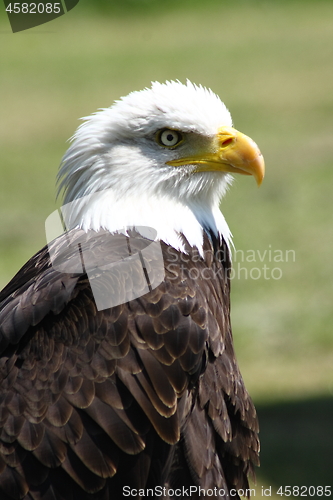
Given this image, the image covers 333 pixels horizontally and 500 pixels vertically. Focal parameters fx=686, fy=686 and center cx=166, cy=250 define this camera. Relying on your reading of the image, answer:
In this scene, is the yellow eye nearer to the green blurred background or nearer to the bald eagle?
the bald eagle

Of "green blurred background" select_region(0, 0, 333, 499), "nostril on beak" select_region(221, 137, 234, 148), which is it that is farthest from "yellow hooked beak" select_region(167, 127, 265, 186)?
"green blurred background" select_region(0, 0, 333, 499)

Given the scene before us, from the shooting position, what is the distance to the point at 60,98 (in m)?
18.4

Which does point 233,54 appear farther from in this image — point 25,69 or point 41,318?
point 41,318

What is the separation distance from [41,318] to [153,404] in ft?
2.00

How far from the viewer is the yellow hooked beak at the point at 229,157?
3.40 meters

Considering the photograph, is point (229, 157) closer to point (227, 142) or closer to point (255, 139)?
point (227, 142)

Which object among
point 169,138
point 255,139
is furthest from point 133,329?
point 255,139

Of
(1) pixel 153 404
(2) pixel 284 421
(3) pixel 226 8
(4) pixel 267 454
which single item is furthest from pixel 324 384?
(3) pixel 226 8

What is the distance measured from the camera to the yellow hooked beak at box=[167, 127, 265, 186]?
11.1 ft

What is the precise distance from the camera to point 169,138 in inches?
132

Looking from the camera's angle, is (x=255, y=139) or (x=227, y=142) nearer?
(x=227, y=142)

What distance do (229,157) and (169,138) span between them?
1.03 ft

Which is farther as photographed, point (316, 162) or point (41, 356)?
point (316, 162)

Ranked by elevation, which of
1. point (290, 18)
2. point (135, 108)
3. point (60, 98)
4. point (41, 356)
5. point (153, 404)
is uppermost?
point (290, 18)
